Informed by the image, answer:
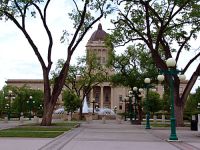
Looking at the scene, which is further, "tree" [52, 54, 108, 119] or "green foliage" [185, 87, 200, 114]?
"green foliage" [185, 87, 200, 114]

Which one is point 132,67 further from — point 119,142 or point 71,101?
point 119,142

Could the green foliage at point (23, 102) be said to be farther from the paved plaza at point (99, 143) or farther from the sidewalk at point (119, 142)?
the paved plaza at point (99, 143)

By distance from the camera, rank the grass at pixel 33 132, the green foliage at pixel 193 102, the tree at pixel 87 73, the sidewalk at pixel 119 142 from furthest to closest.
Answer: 1. the green foliage at pixel 193 102
2. the tree at pixel 87 73
3. the grass at pixel 33 132
4. the sidewalk at pixel 119 142

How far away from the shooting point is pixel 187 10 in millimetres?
37938

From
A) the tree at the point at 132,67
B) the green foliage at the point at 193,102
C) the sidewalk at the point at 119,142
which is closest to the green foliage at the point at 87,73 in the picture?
the tree at the point at 132,67

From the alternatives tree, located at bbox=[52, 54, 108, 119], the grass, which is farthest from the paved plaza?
tree, located at bbox=[52, 54, 108, 119]

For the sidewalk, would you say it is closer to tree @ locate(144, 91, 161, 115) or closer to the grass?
the grass

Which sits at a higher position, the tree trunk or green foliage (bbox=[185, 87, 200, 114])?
green foliage (bbox=[185, 87, 200, 114])

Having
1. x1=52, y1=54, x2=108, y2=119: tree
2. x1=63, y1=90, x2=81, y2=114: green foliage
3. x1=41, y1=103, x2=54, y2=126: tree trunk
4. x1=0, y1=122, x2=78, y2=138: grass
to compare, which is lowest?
x1=0, y1=122, x2=78, y2=138: grass

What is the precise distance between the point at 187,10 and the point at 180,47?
357 cm

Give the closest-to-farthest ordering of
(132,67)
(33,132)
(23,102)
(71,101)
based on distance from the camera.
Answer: (33,132)
(132,67)
(71,101)
(23,102)

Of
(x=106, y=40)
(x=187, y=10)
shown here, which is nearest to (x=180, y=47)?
(x=187, y=10)

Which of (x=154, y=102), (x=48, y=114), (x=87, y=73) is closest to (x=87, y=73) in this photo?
(x=87, y=73)

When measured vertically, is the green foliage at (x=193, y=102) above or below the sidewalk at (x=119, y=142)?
above
